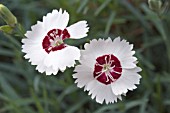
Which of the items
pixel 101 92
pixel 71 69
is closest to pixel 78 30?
pixel 101 92

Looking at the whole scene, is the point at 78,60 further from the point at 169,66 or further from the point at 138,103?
the point at 169,66

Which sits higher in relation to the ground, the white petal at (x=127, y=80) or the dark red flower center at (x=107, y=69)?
the dark red flower center at (x=107, y=69)

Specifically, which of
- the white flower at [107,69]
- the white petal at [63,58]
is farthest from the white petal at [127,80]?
the white petal at [63,58]

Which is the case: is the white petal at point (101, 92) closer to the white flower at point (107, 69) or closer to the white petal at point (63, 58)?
the white flower at point (107, 69)

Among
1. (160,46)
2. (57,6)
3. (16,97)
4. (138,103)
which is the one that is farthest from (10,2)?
(138,103)

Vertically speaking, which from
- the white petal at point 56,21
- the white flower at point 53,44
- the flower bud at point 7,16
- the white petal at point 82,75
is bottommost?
the white petal at point 82,75

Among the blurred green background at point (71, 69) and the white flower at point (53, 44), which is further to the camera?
the blurred green background at point (71, 69)
